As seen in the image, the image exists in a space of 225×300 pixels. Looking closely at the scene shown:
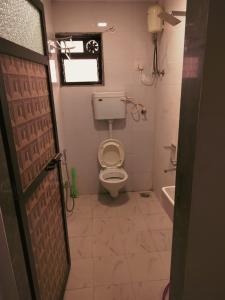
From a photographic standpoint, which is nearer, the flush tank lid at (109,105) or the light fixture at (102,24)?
the light fixture at (102,24)

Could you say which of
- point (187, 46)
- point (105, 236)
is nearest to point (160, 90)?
point (105, 236)

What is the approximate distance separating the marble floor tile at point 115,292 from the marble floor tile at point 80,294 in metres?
0.04

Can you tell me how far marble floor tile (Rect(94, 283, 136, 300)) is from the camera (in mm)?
1586

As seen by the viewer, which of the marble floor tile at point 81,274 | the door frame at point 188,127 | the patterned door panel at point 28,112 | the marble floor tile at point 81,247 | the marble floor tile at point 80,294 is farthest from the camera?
the marble floor tile at point 81,247

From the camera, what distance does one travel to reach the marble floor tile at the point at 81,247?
200 centimetres

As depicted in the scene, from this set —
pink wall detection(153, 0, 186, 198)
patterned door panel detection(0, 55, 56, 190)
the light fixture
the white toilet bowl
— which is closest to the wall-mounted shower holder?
pink wall detection(153, 0, 186, 198)

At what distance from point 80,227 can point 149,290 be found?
1.03 m

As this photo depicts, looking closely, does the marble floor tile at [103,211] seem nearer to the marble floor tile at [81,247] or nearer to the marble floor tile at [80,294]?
the marble floor tile at [81,247]

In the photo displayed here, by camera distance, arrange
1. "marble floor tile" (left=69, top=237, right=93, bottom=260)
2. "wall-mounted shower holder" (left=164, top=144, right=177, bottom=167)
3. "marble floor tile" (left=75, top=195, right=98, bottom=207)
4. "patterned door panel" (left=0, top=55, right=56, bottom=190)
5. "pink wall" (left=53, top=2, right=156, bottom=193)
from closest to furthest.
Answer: "patterned door panel" (left=0, top=55, right=56, bottom=190) → "marble floor tile" (left=69, top=237, right=93, bottom=260) → "wall-mounted shower holder" (left=164, top=144, right=177, bottom=167) → "pink wall" (left=53, top=2, right=156, bottom=193) → "marble floor tile" (left=75, top=195, right=98, bottom=207)

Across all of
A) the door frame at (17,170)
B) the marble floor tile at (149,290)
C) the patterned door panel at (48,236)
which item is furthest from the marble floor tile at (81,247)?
the door frame at (17,170)

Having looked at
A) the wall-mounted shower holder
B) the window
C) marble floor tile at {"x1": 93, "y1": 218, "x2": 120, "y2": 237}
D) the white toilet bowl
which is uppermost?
the window

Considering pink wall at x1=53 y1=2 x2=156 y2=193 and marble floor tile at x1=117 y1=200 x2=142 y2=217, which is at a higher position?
A: pink wall at x1=53 y1=2 x2=156 y2=193

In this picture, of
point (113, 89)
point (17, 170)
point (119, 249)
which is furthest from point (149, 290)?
point (113, 89)

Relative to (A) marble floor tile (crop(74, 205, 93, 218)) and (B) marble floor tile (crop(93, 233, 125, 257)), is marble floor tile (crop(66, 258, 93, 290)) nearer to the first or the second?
(B) marble floor tile (crop(93, 233, 125, 257))
